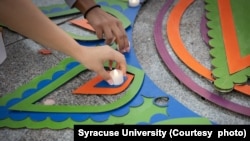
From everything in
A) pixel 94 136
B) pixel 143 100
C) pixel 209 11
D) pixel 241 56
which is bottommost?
pixel 94 136

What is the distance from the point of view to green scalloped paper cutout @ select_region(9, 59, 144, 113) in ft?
2.61

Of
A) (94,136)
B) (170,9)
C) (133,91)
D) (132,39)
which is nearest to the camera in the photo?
(94,136)

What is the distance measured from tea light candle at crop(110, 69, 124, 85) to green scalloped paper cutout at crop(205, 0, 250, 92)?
0.83 ft

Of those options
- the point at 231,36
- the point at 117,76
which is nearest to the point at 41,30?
the point at 117,76

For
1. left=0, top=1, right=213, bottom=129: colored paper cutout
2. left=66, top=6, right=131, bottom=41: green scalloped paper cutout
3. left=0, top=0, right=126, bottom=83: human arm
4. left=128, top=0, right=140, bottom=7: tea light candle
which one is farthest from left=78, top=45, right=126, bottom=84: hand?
left=128, top=0, right=140, bottom=7: tea light candle

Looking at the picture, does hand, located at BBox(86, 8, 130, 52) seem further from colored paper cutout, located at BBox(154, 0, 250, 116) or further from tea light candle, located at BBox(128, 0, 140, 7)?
tea light candle, located at BBox(128, 0, 140, 7)

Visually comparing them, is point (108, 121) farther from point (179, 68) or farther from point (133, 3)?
point (133, 3)

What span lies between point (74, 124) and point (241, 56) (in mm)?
521

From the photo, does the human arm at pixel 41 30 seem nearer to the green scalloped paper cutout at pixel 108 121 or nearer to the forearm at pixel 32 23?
the forearm at pixel 32 23

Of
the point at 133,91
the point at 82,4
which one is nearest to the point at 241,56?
the point at 133,91

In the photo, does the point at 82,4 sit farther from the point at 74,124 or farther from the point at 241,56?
the point at 241,56

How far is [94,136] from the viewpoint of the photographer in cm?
71

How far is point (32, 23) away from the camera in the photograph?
613 mm

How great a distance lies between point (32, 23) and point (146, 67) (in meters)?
0.41
